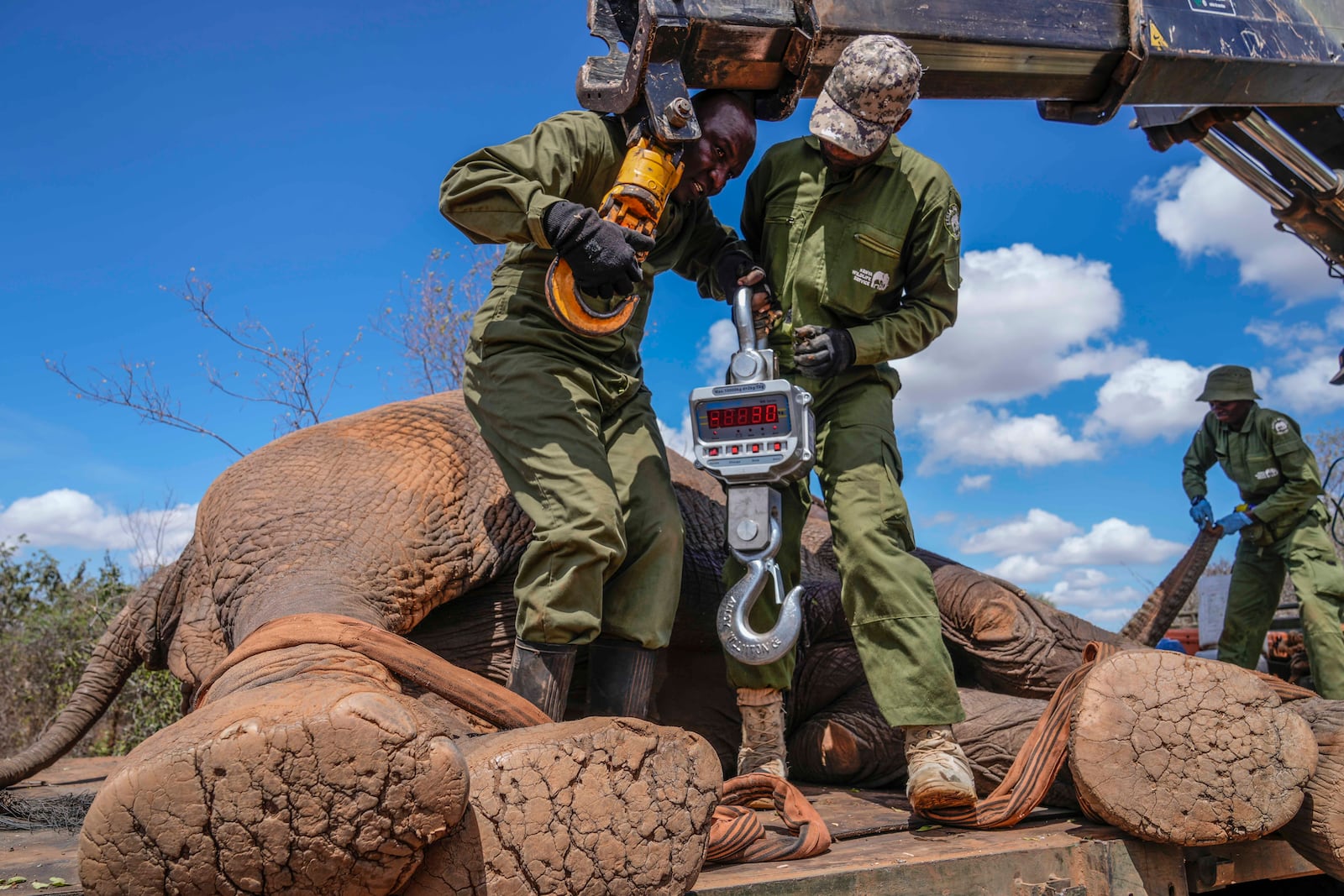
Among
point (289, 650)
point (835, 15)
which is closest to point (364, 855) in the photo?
point (289, 650)

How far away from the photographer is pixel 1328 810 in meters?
2.36

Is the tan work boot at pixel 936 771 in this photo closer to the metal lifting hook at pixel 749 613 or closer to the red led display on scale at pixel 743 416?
the metal lifting hook at pixel 749 613

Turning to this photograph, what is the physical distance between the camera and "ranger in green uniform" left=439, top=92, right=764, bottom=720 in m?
2.34

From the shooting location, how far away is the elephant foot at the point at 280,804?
4.84 ft

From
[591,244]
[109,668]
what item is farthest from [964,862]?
[109,668]

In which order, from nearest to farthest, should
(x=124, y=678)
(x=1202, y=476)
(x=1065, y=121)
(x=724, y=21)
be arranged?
(x=724, y=21), (x=1065, y=121), (x=124, y=678), (x=1202, y=476)

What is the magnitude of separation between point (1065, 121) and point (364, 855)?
9.77 ft

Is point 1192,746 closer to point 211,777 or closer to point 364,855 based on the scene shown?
point 364,855

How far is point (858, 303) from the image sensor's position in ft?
9.77

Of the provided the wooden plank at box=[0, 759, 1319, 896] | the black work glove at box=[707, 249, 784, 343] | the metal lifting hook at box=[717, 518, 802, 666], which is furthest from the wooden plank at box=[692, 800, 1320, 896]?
the black work glove at box=[707, 249, 784, 343]

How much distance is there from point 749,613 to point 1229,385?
526cm

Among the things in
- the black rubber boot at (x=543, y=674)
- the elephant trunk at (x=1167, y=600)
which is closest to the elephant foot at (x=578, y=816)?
the black rubber boot at (x=543, y=674)

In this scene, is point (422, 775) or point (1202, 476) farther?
point (1202, 476)

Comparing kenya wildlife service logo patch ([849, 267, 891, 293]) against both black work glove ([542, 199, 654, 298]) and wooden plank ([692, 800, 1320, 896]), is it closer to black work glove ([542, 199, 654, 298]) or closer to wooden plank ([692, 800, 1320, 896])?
black work glove ([542, 199, 654, 298])
